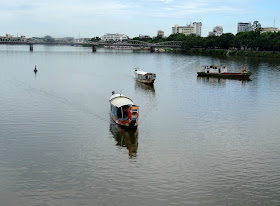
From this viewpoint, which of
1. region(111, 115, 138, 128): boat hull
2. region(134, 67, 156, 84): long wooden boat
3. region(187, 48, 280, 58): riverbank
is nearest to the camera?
region(111, 115, 138, 128): boat hull

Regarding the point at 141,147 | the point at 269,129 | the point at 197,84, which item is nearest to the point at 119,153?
the point at 141,147

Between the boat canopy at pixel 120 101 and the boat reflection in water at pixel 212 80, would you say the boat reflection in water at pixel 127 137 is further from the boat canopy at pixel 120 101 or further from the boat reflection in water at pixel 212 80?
the boat reflection in water at pixel 212 80

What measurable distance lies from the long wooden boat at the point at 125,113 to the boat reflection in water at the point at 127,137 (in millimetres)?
503

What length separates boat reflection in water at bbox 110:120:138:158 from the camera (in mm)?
29922

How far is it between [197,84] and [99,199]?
5210 centimetres

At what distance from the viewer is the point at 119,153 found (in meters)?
29.0

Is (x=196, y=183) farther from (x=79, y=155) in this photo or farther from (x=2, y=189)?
(x=2, y=189)

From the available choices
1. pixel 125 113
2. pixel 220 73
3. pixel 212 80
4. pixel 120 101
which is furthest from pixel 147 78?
pixel 125 113

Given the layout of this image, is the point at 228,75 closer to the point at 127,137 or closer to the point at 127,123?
the point at 127,123

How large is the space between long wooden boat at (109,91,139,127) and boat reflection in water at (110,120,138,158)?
50 cm

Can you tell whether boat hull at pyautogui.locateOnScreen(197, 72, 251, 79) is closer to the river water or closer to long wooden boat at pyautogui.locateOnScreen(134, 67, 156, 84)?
long wooden boat at pyautogui.locateOnScreen(134, 67, 156, 84)

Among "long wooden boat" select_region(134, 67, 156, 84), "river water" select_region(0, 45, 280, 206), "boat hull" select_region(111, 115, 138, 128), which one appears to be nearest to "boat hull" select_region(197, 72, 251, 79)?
"long wooden boat" select_region(134, 67, 156, 84)

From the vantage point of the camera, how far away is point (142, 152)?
95.6 feet

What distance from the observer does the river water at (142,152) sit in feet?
72.2
